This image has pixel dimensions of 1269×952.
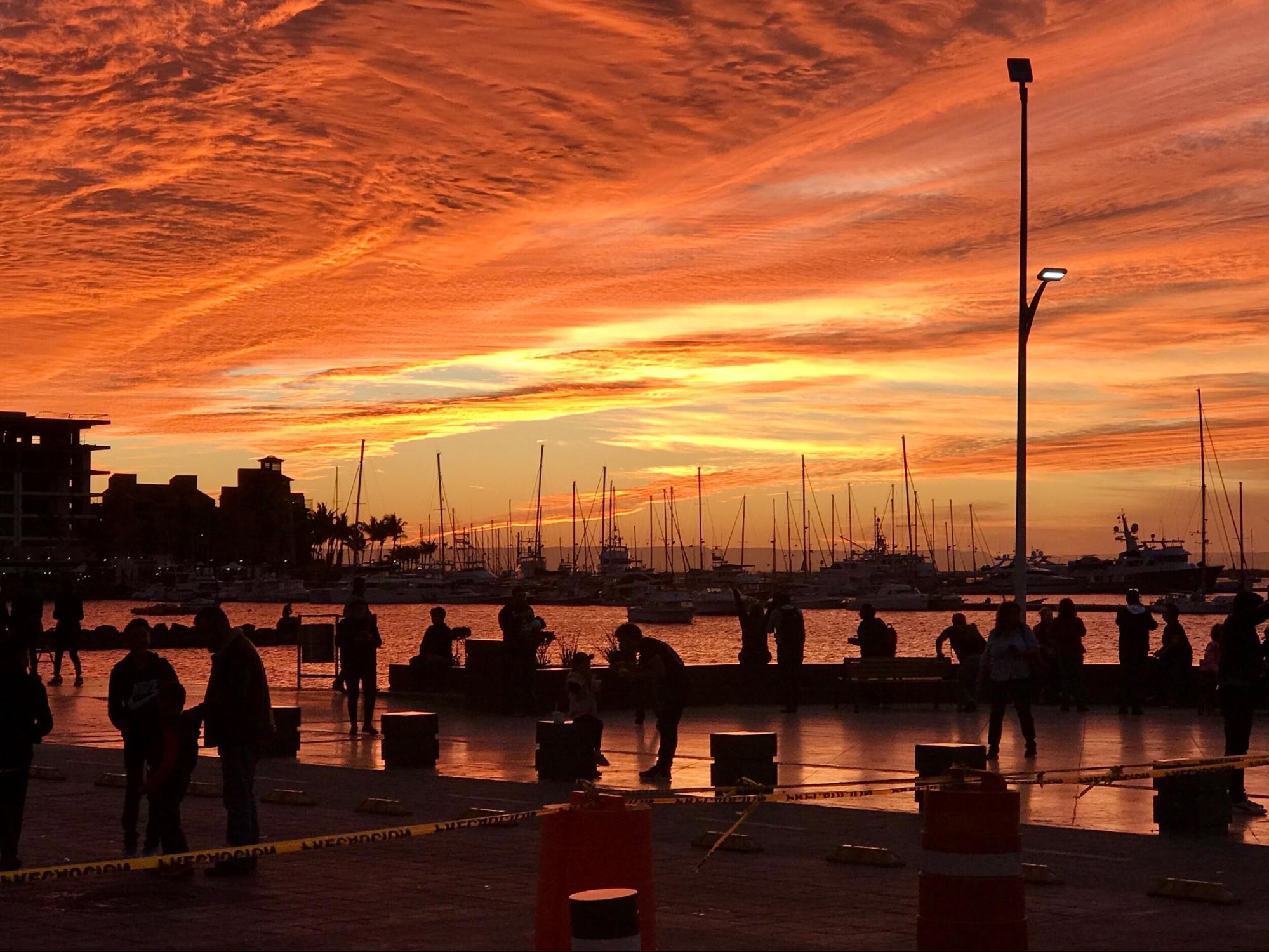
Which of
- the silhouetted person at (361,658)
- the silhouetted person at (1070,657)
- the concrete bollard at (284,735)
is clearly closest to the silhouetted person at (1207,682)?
the silhouetted person at (1070,657)

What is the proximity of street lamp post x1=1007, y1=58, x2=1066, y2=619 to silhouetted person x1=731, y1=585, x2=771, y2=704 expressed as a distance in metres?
4.54

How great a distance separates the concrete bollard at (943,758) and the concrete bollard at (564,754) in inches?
134

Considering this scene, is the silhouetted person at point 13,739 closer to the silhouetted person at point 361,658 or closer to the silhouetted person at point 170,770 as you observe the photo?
the silhouetted person at point 170,770

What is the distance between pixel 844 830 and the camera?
14.5m

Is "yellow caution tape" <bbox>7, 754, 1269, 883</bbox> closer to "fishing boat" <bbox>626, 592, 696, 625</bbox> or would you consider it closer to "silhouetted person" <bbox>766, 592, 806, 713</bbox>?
"silhouetted person" <bbox>766, 592, 806, 713</bbox>

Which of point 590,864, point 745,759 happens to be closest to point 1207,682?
point 745,759

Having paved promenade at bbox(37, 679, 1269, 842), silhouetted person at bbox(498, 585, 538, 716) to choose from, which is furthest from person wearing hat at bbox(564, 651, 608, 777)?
silhouetted person at bbox(498, 585, 538, 716)

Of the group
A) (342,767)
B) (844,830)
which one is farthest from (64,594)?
(844,830)

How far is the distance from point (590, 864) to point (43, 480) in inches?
6761

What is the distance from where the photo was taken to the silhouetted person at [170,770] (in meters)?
12.6

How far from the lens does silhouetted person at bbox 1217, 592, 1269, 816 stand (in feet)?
51.1

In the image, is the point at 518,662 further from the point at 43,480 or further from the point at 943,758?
the point at 43,480

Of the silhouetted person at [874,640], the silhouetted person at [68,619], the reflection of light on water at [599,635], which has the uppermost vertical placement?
the silhouetted person at [68,619]

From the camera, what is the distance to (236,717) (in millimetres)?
12539
